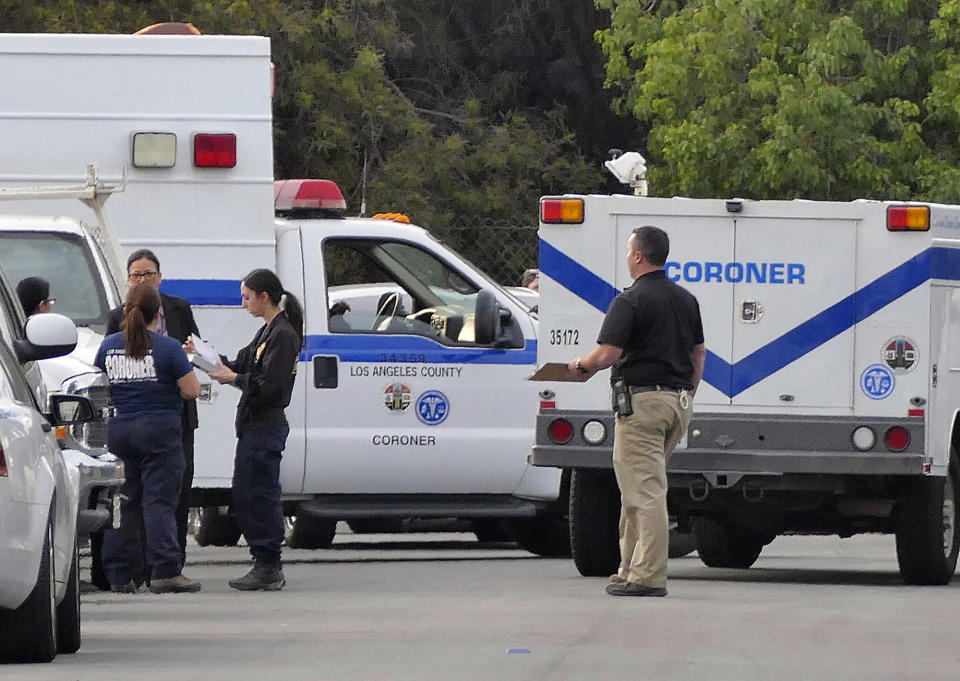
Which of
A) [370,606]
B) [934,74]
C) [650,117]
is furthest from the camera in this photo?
[650,117]

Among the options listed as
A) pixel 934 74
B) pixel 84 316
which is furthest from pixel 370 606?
pixel 934 74

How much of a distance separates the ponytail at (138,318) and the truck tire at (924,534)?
4.01 metres

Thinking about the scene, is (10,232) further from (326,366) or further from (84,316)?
(326,366)

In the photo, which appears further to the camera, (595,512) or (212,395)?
(212,395)

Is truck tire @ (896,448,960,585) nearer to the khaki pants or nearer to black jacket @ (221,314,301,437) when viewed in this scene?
the khaki pants

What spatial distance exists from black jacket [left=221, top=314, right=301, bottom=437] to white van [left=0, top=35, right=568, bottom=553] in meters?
1.72

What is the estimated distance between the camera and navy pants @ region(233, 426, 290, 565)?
12852 millimetres

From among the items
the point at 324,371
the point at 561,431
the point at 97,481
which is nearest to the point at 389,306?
the point at 324,371

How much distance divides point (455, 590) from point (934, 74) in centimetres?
1474

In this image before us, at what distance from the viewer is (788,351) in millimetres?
13203

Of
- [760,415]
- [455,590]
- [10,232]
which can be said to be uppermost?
[10,232]

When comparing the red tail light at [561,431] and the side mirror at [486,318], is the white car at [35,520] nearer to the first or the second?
the red tail light at [561,431]

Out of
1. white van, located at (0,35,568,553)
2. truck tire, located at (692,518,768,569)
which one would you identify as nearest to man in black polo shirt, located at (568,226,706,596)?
truck tire, located at (692,518,768,569)

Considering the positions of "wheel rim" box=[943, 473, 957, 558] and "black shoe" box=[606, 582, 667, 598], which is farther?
"wheel rim" box=[943, 473, 957, 558]
